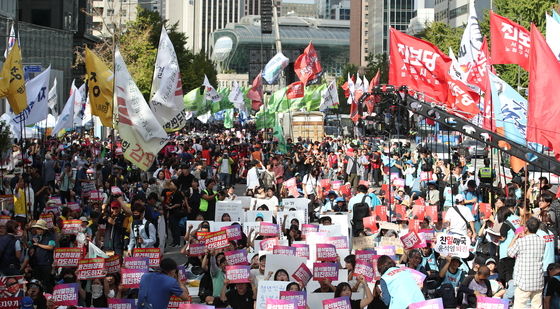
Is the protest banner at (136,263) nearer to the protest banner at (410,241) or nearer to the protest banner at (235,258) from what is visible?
the protest banner at (235,258)

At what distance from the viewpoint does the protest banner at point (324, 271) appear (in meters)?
12.0

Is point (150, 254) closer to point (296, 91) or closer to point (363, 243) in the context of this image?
point (363, 243)

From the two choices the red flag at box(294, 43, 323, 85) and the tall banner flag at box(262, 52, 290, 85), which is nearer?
the red flag at box(294, 43, 323, 85)

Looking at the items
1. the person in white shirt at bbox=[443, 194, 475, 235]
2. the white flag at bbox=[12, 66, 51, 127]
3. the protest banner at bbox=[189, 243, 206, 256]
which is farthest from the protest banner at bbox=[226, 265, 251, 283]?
the white flag at bbox=[12, 66, 51, 127]

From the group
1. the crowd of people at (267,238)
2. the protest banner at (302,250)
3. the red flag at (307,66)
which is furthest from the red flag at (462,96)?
the red flag at (307,66)

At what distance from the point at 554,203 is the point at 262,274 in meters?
4.53

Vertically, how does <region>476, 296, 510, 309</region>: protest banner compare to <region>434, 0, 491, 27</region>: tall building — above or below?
below

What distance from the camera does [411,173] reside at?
2775 cm

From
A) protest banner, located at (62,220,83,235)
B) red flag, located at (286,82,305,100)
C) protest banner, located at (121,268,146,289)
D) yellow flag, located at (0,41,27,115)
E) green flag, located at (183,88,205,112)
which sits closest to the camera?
protest banner, located at (121,268,146,289)

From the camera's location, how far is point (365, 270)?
39.4 feet

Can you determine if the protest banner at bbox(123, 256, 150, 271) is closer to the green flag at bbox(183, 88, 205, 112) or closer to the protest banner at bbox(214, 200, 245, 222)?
the protest banner at bbox(214, 200, 245, 222)

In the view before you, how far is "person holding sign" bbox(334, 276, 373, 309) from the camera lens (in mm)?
10664

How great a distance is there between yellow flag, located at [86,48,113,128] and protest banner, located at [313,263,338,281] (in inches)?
322

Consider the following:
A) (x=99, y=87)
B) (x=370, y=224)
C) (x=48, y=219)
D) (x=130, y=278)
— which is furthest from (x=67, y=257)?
(x=99, y=87)
